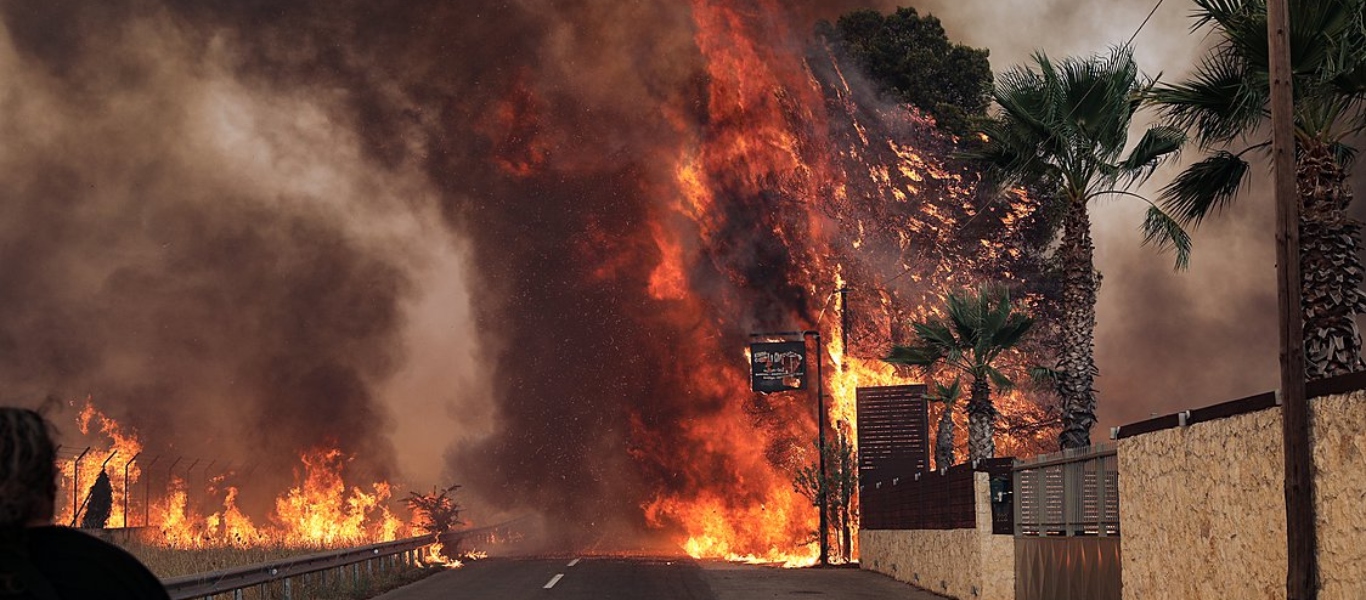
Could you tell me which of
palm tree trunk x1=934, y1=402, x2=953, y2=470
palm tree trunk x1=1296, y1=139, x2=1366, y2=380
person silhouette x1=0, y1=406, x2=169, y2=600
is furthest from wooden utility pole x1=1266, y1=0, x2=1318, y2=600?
palm tree trunk x1=934, y1=402, x2=953, y2=470

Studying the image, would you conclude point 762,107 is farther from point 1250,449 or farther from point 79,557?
point 79,557

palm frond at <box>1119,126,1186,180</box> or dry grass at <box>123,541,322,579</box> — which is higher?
palm frond at <box>1119,126,1186,180</box>

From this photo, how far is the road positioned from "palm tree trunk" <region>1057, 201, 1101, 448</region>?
4.70m

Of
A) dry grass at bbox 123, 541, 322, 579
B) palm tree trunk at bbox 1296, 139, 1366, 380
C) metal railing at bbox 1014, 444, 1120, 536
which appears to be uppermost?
palm tree trunk at bbox 1296, 139, 1366, 380

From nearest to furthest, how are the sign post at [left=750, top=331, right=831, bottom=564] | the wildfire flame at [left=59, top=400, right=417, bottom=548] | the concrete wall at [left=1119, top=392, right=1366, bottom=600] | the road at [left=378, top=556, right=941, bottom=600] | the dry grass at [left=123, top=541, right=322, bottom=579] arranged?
the concrete wall at [left=1119, top=392, right=1366, bottom=600] → the dry grass at [left=123, top=541, right=322, bottom=579] → the road at [left=378, top=556, right=941, bottom=600] → the sign post at [left=750, top=331, right=831, bottom=564] → the wildfire flame at [left=59, top=400, right=417, bottom=548]

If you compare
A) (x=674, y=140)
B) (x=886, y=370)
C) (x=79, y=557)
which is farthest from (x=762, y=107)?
(x=79, y=557)

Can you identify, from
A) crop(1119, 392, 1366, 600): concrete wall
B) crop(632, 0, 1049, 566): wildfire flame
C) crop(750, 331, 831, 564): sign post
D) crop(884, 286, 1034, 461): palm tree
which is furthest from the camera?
crop(632, 0, 1049, 566): wildfire flame

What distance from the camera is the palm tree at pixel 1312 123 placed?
47.4 ft

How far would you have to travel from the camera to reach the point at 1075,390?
27.0 metres

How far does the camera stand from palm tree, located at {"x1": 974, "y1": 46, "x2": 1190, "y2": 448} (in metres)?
25.0

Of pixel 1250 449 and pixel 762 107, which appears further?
pixel 762 107

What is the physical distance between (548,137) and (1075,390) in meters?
52.4

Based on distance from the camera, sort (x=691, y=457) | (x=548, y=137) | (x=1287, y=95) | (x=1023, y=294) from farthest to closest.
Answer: (x=548, y=137)
(x=1023, y=294)
(x=691, y=457)
(x=1287, y=95)

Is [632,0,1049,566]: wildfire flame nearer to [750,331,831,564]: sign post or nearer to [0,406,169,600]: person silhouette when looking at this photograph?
A: [750,331,831,564]: sign post
